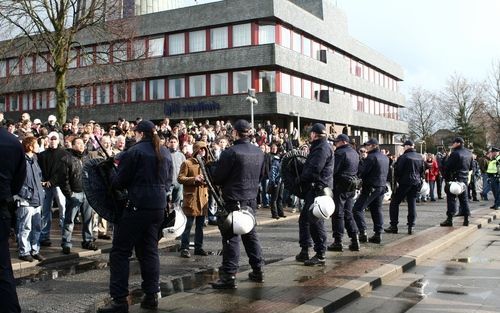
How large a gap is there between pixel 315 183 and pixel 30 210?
465 cm

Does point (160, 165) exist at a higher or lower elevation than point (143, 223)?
higher

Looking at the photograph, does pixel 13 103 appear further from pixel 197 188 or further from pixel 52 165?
pixel 197 188

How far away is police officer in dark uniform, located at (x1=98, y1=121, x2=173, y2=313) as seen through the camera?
230 inches

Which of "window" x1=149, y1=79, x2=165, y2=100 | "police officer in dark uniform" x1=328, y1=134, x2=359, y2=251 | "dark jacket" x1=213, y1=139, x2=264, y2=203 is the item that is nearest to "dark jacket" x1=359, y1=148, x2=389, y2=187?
"police officer in dark uniform" x1=328, y1=134, x2=359, y2=251

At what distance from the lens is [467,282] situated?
7906mm

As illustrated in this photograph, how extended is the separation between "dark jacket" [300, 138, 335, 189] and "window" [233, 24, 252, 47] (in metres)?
31.4

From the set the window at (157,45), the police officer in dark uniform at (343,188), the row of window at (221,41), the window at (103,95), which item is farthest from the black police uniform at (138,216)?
the window at (103,95)

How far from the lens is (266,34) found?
39000 millimetres

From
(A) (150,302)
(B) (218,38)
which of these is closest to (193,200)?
(A) (150,302)

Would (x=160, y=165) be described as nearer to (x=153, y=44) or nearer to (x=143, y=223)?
(x=143, y=223)

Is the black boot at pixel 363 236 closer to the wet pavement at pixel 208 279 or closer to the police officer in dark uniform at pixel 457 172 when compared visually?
the wet pavement at pixel 208 279

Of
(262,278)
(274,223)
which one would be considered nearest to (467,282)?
(262,278)

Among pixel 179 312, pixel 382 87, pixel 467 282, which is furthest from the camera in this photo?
pixel 382 87

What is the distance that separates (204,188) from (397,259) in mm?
3531
